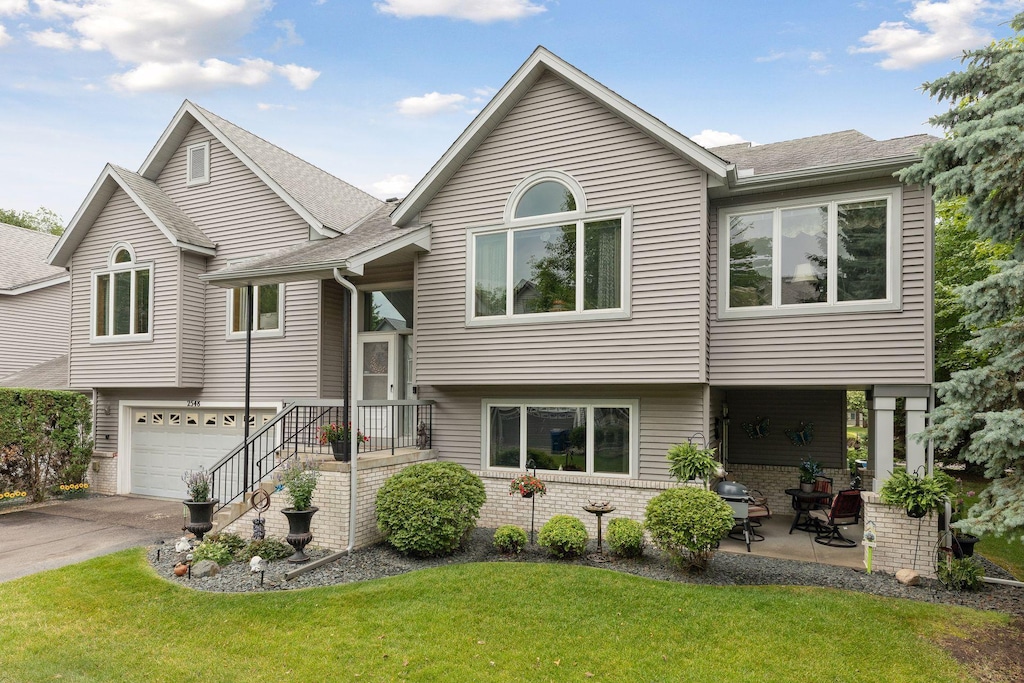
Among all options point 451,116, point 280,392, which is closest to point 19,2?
point 280,392

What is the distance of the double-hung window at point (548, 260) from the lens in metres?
9.21

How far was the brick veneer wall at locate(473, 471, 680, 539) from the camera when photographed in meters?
9.22

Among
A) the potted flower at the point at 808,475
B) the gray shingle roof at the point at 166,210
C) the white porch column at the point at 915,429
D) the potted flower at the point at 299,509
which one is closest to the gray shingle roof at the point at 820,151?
the white porch column at the point at 915,429

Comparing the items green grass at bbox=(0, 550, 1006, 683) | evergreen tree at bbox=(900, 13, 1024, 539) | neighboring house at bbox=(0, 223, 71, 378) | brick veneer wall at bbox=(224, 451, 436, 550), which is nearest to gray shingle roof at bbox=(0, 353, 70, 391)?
neighboring house at bbox=(0, 223, 71, 378)

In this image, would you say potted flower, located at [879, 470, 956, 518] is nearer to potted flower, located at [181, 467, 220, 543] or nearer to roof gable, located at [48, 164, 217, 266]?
potted flower, located at [181, 467, 220, 543]

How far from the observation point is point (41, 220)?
4322 cm

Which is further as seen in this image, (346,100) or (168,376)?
(346,100)

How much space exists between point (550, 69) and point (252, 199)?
7.40m

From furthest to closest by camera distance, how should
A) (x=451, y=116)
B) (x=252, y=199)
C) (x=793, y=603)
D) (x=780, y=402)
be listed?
(x=451, y=116) < (x=252, y=199) < (x=780, y=402) < (x=793, y=603)

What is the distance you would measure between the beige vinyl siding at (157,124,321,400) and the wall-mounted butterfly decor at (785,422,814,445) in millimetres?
9840

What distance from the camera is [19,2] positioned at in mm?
14961

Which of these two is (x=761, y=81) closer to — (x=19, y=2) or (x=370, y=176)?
(x=19, y=2)

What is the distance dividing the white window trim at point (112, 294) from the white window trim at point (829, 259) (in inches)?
471

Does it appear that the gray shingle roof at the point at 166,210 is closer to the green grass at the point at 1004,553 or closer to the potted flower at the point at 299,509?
the potted flower at the point at 299,509
